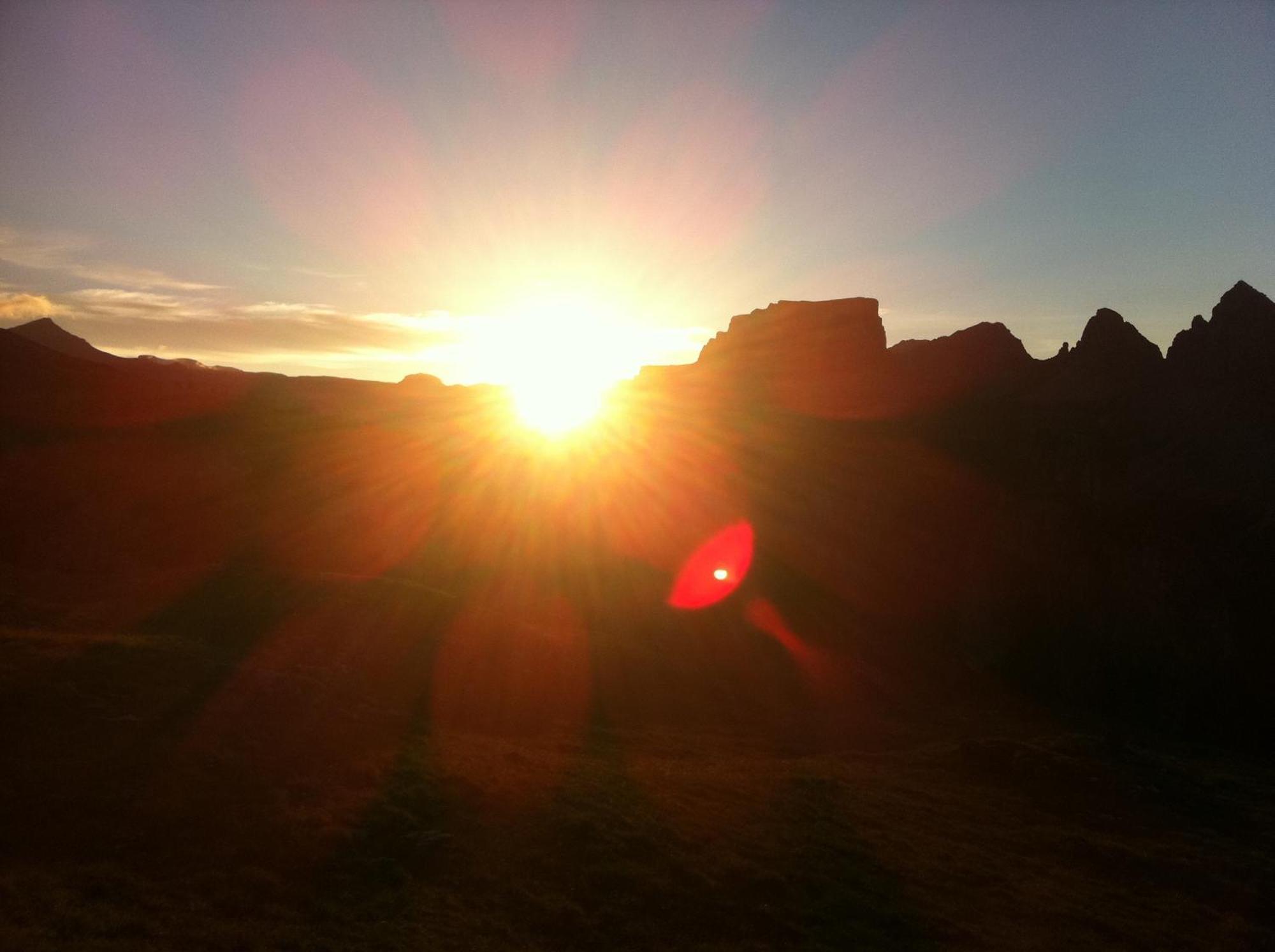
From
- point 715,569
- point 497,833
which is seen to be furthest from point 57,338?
point 497,833

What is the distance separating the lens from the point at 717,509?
6931 centimetres

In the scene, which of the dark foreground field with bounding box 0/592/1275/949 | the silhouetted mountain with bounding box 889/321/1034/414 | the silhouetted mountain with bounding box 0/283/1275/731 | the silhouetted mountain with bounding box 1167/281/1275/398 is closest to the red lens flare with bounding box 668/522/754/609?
the silhouetted mountain with bounding box 0/283/1275/731

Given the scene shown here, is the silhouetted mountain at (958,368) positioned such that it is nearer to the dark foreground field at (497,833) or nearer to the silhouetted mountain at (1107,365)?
the silhouetted mountain at (1107,365)

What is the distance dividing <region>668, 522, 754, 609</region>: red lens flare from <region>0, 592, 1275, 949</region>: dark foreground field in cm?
2295

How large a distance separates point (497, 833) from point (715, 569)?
42129 mm

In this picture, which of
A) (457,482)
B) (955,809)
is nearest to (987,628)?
(955,809)

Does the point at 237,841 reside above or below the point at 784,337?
below

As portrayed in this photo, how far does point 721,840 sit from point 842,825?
434 centimetres

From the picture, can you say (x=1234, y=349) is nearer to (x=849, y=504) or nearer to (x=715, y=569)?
(x=849, y=504)

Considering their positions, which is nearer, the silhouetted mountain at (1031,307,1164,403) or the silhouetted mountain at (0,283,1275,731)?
the silhouetted mountain at (0,283,1275,731)

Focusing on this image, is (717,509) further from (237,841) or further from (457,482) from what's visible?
(237,841)

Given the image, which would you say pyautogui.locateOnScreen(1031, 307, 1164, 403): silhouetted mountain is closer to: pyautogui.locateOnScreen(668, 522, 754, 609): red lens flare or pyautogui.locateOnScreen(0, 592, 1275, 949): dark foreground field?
pyautogui.locateOnScreen(668, 522, 754, 609): red lens flare

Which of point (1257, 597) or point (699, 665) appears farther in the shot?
point (1257, 597)

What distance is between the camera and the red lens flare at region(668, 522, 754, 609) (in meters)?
58.1
